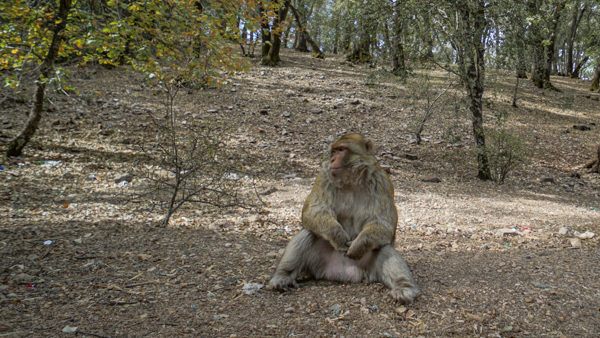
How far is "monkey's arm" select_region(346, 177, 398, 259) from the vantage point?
3.70 metres

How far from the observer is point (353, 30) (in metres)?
9.73

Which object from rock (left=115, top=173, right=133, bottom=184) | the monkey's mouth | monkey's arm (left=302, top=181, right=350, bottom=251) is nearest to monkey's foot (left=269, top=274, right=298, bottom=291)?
monkey's arm (left=302, top=181, right=350, bottom=251)

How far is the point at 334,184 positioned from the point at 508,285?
5.48 ft

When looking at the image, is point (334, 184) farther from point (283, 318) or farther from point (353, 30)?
point (353, 30)

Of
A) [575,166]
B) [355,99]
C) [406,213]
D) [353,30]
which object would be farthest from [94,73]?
[575,166]

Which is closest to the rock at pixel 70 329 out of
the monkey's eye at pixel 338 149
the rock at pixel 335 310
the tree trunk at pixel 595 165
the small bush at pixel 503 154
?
the rock at pixel 335 310

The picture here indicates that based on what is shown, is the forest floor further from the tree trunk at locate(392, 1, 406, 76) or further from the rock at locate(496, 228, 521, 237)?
the tree trunk at locate(392, 1, 406, 76)

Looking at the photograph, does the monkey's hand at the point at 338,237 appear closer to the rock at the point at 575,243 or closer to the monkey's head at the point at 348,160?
the monkey's head at the point at 348,160

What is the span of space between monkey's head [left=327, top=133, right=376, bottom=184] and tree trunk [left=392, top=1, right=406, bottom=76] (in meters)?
5.92

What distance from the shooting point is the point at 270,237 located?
18.5 ft

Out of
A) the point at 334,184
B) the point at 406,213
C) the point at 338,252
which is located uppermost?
the point at 334,184

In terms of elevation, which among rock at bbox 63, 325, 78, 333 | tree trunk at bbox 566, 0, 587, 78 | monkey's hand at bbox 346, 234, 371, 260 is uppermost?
tree trunk at bbox 566, 0, 587, 78

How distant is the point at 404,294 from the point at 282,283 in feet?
3.12

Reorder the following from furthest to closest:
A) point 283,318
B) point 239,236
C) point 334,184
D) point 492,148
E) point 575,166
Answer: point 575,166
point 492,148
point 239,236
point 334,184
point 283,318
